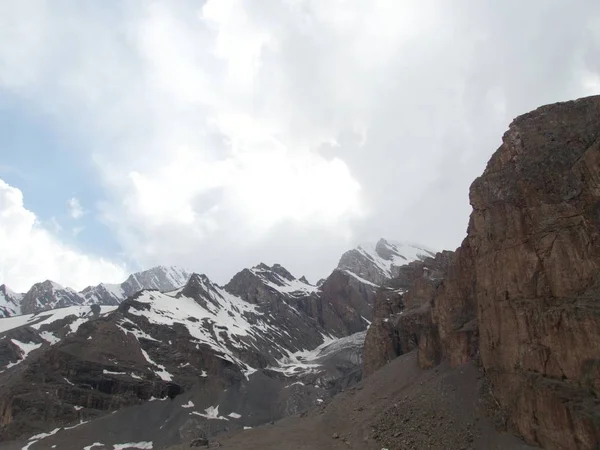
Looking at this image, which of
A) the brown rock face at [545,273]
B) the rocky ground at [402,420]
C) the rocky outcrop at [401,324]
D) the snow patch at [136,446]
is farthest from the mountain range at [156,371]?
the brown rock face at [545,273]

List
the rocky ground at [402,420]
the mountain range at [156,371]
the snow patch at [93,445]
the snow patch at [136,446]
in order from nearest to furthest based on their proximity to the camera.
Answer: the rocky ground at [402,420], the snow patch at [93,445], the snow patch at [136,446], the mountain range at [156,371]

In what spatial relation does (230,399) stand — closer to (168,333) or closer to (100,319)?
(168,333)

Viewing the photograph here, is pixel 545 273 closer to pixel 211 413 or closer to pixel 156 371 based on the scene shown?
pixel 211 413

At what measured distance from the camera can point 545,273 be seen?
3662 cm

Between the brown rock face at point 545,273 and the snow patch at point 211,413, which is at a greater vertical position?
the brown rock face at point 545,273

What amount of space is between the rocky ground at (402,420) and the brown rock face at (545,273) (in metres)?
3.90

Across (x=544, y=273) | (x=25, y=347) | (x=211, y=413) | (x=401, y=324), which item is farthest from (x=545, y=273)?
(x=25, y=347)

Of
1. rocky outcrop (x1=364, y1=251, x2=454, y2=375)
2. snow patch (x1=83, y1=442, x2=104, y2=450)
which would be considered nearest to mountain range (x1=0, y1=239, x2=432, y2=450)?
snow patch (x1=83, y1=442, x2=104, y2=450)

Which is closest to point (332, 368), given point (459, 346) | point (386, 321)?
point (386, 321)

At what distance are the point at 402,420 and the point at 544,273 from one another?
22959 millimetres

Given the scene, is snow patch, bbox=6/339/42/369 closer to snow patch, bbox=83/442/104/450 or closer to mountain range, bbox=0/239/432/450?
mountain range, bbox=0/239/432/450

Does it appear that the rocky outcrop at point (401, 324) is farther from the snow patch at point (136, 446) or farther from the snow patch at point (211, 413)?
the snow patch at point (136, 446)

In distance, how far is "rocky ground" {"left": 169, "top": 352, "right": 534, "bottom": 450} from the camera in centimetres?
4087

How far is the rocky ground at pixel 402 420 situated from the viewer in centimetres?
4087
